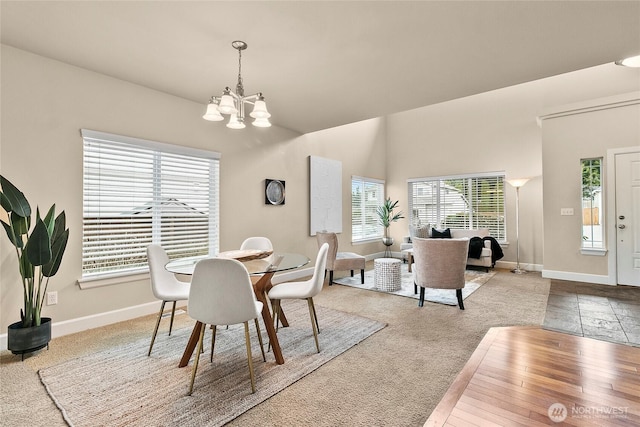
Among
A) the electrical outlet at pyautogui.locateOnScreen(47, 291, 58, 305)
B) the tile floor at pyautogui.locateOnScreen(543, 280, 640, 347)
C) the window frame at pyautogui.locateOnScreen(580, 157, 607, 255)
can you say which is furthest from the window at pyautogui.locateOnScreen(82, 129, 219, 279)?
the window frame at pyautogui.locateOnScreen(580, 157, 607, 255)

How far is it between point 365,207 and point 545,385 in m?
5.33

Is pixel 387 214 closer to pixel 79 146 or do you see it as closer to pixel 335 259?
pixel 335 259

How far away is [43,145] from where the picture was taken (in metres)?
2.73

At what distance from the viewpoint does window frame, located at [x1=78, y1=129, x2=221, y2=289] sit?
2980 mm

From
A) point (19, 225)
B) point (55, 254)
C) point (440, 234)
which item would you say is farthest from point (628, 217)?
point (19, 225)

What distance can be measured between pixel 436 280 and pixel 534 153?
405cm

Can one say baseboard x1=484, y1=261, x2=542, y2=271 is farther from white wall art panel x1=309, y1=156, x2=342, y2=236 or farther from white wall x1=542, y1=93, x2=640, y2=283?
white wall art panel x1=309, y1=156, x2=342, y2=236

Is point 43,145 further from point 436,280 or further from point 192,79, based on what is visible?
point 436,280

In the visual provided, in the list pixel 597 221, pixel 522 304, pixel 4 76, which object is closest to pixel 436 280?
pixel 522 304

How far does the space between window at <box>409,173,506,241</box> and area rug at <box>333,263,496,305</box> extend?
130 cm

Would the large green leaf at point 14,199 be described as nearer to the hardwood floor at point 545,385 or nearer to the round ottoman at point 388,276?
the hardwood floor at point 545,385

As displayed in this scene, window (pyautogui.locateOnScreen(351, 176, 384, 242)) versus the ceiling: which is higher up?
the ceiling

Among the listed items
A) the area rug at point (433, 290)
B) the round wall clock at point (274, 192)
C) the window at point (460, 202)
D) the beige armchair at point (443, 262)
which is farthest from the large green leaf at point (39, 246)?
the window at point (460, 202)

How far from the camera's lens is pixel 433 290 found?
4.43 m
